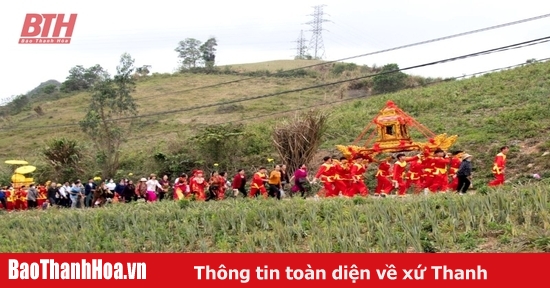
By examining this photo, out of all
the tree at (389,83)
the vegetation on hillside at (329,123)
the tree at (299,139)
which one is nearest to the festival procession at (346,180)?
the tree at (299,139)

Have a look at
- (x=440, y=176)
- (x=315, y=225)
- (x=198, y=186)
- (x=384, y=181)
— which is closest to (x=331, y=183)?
(x=384, y=181)

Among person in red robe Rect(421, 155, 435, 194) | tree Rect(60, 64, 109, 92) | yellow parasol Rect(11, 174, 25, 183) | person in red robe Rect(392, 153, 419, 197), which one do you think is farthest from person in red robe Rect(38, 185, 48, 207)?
tree Rect(60, 64, 109, 92)

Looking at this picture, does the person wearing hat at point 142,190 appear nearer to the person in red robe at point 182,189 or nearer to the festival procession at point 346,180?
the festival procession at point 346,180

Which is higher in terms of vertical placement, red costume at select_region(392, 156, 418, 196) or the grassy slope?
red costume at select_region(392, 156, 418, 196)

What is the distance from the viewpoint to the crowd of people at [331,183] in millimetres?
18344

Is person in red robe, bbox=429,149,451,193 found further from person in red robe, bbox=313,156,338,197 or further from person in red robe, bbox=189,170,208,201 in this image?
person in red robe, bbox=189,170,208,201

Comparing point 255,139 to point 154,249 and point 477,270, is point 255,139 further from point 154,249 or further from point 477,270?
point 477,270

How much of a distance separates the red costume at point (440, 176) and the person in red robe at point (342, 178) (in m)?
2.44

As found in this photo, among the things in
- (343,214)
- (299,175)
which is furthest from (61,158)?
(343,214)

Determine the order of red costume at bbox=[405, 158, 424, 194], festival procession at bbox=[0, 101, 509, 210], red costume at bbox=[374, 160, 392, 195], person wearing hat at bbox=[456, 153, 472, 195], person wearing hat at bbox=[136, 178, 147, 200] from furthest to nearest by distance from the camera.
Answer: person wearing hat at bbox=[136, 178, 147, 200], red costume at bbox=[374, 160, 392, 195], red costume at bbox=[405, 158, 424, 194], festival procession at bbox=[0, 101, 509, 210], person wearing hat at bbox=[456, 153, 472, 195]

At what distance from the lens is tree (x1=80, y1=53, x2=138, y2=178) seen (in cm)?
3350

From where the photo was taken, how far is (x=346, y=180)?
1950cm

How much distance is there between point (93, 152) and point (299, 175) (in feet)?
61.1

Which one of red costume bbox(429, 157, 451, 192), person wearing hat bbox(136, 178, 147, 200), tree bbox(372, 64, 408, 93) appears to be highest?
tree bbox(372, 64, 408, 93)
